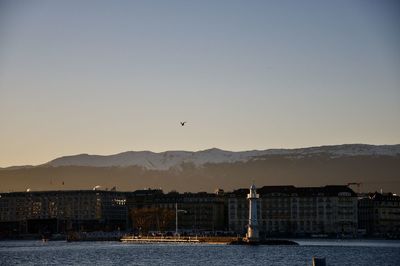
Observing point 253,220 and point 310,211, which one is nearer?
point 253,220

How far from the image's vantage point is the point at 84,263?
94688mm

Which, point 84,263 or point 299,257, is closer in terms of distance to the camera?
point 84,263

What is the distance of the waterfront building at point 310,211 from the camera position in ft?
638

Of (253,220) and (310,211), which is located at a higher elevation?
(310,211)

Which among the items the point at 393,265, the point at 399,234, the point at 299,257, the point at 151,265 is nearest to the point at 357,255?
the point at 299,257

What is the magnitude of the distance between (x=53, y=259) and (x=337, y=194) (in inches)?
3883

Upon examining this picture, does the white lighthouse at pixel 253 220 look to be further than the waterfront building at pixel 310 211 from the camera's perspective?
No

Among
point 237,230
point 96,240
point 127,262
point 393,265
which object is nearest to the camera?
point 393,265

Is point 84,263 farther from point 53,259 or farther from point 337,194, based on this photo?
point 337,194

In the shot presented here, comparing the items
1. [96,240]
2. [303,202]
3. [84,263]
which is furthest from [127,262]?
[303,202]

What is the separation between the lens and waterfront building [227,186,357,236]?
19438cm

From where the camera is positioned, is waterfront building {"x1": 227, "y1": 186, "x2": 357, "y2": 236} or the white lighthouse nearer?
the white lighthouse

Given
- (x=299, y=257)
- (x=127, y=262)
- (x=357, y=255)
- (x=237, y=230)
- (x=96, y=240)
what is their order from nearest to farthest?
(x=127, y=262) < (x=299, y=257) < (x=357, y=255) < (x=96, y=240) < (x=237, y=230)

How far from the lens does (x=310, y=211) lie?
196 metres
